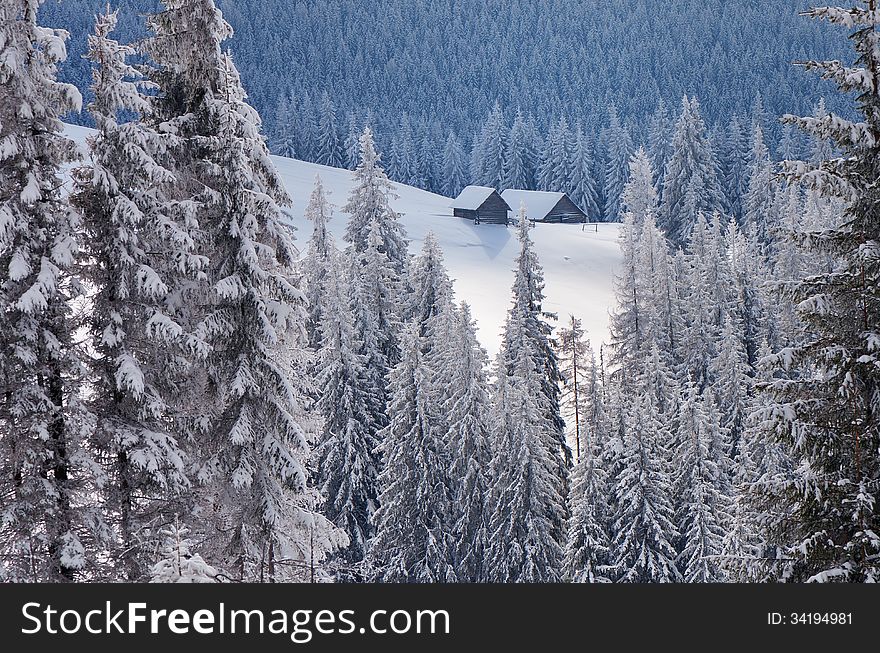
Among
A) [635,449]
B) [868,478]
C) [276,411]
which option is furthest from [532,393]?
[868,478]

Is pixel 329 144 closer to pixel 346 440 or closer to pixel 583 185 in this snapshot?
pixel 583 185

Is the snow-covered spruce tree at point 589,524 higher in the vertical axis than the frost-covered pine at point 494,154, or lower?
lower

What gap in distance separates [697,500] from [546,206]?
64998mm

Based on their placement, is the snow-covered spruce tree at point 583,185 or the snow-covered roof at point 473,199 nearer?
the snow-covered roof at point 473,199

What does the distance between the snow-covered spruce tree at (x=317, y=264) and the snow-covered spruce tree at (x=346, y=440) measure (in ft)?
3.70

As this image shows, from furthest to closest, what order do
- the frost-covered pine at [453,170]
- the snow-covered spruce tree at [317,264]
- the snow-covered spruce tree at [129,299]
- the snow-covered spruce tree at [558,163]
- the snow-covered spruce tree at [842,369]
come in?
the frost-covered pine at [453,170]
the snow-covered spruce tree at [558,163]
the snow-covered spruce tree at [317,264]
the snow-covered spruce tree at [129,299]
the snow-covered spruce tree at [842,369]

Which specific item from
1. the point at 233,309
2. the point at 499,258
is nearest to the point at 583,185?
the point at 499,258

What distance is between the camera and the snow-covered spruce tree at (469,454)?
2933 centimetres

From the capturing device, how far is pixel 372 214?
44.2 meters

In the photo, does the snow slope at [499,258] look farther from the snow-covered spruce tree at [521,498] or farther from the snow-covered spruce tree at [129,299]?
the snow-covered spruce tree at [129,299]

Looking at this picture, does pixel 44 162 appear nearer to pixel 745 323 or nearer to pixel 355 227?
pixel 355 227

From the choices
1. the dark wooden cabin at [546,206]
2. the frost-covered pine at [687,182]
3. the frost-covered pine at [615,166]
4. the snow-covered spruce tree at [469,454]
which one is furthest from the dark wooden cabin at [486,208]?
the snow-covered spruce tree at [469,454]
